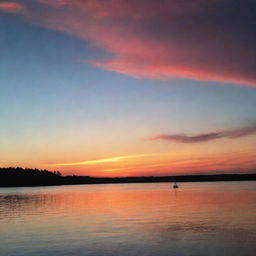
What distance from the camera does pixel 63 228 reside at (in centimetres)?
4206

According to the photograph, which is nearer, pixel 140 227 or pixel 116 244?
pixel 116 244

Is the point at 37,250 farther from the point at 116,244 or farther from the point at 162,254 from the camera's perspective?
the point at 162,254

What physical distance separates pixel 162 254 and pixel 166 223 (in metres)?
16.8

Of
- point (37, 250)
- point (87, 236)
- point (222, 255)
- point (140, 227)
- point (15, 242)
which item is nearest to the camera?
point (222, 255)

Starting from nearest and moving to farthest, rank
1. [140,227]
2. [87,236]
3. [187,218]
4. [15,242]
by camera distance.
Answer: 1. [15,242]
2. [87,236]
3. [140,227]
4. [187,218]

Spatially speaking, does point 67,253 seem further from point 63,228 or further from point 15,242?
point 63,228

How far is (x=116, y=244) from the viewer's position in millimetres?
31094

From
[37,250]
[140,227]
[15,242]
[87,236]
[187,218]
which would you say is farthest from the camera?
[187,218]

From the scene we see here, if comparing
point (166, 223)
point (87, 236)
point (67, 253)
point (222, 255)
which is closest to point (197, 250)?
point (222, 255)

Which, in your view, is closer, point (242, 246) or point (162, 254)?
point (162, 254)

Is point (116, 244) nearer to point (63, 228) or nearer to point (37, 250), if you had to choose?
point (37, 250)

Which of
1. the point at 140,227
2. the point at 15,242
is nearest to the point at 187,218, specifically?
the point at 140,227

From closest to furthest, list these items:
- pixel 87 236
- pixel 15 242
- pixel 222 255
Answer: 1. pixel 222 255
2. pixel 15 242
3. pixel 87 236

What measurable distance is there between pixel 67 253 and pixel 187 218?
24153 millimetres
